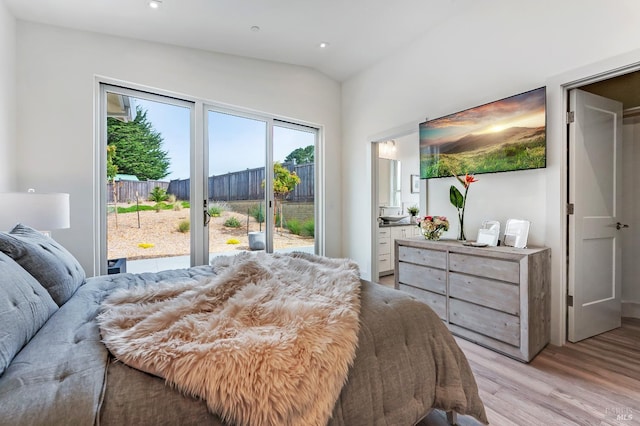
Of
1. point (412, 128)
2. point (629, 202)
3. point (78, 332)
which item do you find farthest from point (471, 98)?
point (78, 332)

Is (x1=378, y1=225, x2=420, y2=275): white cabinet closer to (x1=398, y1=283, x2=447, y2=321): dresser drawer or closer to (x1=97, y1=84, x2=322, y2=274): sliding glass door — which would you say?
(x1=97, y1=84, x2=322, y2=274): sliding glass door

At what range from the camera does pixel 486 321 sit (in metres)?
2.20

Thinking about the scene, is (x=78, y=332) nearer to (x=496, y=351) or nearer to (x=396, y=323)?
(x=396, y=323)

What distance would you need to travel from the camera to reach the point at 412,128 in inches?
131

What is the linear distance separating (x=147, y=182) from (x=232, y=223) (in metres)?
1.02

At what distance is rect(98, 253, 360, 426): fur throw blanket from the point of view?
0.79 m

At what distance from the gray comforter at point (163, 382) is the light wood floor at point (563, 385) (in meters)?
0.40

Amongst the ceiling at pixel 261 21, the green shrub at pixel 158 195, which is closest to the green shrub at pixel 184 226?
the green shrub at pixel 158 195

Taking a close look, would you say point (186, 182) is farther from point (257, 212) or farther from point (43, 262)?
point (43, 262)

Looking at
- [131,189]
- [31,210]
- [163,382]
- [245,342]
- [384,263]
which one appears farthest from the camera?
[384,263]

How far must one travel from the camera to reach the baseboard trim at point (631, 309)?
2777 millimetres

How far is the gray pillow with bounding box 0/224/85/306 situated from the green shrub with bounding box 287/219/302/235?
2.73 meters

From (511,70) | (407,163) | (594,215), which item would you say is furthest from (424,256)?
(407,163)

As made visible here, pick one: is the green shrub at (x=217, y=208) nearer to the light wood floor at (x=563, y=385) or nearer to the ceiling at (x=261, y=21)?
the ceiling at (x=261, y=21)
